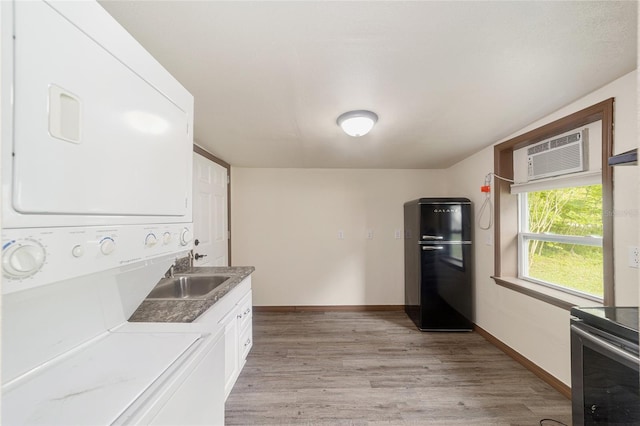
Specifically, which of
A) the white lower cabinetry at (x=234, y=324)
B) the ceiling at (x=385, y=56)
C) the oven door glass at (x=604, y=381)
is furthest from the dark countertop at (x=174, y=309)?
the oven door glass at (x=604, y=381)

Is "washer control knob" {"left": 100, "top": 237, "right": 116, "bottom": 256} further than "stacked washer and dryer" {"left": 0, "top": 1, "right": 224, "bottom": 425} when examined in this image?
Yes

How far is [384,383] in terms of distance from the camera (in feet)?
6.57

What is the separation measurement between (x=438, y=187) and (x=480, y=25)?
2.86 m

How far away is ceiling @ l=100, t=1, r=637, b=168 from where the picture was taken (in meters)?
0.96

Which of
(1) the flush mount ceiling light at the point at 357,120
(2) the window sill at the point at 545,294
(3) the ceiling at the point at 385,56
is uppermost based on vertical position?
(3) the ceiling at the point at 385,56

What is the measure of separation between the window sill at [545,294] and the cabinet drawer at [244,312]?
2.42 meters

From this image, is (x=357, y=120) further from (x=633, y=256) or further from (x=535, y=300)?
(x=535, y=300)

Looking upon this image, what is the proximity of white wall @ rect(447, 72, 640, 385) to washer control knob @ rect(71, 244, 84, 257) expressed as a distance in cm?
249

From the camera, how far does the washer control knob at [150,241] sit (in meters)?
0.83

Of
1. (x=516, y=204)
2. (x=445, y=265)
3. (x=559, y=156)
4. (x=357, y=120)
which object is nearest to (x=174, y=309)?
(x=357, y=120)

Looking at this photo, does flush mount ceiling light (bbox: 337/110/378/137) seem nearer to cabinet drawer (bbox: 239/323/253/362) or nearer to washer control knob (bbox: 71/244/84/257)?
washer control knob (bbox: 71/244/84/257)

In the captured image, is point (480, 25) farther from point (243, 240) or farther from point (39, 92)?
point (243, 240)

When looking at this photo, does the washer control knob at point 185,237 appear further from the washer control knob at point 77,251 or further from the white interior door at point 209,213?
the white interior door at point 209,213

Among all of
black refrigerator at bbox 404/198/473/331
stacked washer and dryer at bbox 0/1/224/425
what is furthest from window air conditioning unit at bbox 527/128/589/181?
stacked washer and dryer at bbox 0/1/224/425
